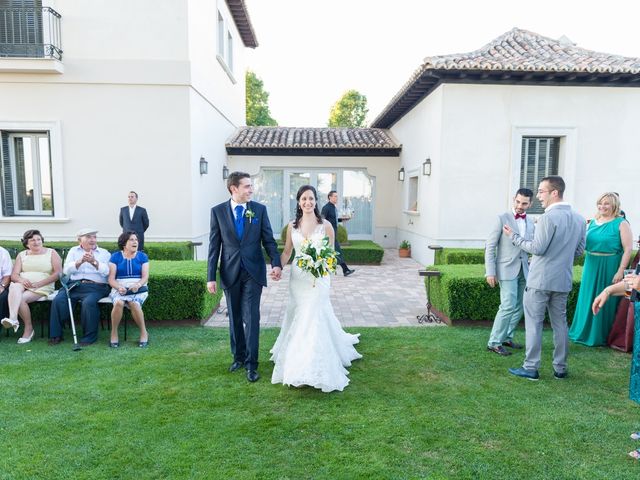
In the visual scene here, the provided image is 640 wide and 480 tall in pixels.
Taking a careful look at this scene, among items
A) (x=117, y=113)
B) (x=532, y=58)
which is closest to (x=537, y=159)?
(x=532, y=58)

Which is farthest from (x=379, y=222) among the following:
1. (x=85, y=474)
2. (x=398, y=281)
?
(x=85, y=474)

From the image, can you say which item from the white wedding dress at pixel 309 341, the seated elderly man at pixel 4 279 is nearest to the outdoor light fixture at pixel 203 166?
the seated elderly man at pixel 4 279

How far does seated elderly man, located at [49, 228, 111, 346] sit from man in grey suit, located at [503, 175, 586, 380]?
5341 mm

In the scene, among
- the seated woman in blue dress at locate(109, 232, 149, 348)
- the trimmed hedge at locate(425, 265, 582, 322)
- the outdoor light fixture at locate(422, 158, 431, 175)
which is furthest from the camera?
the outdoor light fixture at locate(422, 158, 431, 175)

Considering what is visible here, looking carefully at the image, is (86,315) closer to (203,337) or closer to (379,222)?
(203,337)

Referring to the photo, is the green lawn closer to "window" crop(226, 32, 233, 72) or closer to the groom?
the groom

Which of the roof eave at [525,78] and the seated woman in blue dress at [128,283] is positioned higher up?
the roof eave at [525,78]

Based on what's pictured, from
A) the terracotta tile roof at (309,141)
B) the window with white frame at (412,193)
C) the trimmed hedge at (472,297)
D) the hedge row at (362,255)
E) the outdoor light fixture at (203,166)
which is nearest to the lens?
the trimmed hedge at (472,297)

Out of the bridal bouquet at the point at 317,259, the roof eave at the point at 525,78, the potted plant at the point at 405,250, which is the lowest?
the potted plant at the point at 405,250

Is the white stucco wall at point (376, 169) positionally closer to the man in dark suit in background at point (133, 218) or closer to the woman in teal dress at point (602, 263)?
the man in dark suit in background at point (133, 218)

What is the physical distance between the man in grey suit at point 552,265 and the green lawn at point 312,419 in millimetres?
439

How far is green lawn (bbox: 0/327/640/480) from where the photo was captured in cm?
329

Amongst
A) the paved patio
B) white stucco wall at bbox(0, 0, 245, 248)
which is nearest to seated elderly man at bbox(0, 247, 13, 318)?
the paved patio

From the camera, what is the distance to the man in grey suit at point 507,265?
18.2ft
